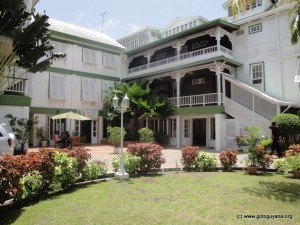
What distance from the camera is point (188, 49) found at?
77.3 ft

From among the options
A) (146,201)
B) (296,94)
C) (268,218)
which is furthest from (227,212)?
(296,94)

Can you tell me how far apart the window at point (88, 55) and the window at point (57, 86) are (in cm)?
290

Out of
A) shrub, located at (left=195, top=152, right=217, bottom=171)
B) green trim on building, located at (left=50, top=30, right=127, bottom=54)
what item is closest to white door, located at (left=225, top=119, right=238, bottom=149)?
shrub, located at (left=195, top=152, right=217, bottom=171)

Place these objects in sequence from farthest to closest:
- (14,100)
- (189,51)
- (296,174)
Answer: (189,51), (14,100), (296,174)

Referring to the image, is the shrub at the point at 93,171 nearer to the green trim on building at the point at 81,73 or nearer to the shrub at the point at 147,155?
the shrub at the point at 147,155

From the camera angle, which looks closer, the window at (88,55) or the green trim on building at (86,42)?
the green trim on building at (86,42)

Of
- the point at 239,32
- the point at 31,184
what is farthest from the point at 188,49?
the point at 31,184

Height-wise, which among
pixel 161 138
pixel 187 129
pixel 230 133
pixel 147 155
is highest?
pixel 187 129

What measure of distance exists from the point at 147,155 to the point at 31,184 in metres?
4.58

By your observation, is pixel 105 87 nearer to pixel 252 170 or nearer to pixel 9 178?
pixel 252 170

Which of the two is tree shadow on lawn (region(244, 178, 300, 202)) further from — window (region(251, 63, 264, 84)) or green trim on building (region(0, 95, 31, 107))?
green trim on building (region(0, 95, 31, 107))

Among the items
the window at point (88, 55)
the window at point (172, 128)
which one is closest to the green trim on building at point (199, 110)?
the window at point (172, 128)

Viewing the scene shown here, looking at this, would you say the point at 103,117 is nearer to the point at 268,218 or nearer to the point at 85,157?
the point at 85,157

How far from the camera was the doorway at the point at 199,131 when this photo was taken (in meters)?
22.5
